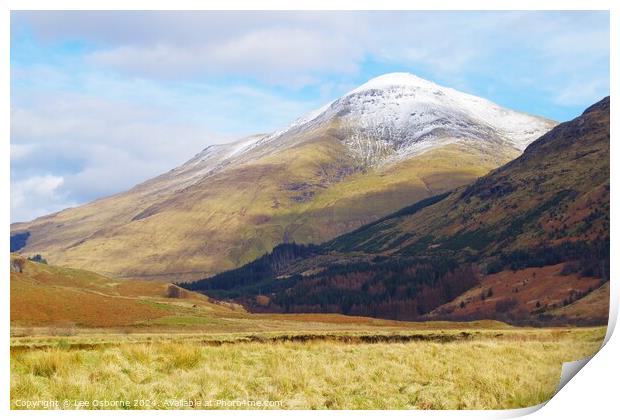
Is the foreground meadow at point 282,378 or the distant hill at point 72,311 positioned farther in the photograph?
the distant hill at point 72,311

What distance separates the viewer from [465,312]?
597ft

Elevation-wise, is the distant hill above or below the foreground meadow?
above

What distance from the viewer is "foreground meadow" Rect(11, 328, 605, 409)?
24.2m

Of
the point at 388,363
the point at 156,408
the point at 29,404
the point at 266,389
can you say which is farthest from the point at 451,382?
the point at 29,404

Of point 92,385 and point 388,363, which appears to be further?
point 388,363

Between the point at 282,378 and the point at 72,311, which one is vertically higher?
the point at 72,311

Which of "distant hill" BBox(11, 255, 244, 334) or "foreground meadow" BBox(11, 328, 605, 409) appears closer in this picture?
"foreground meadow" BBox(11, 328, 605, 409)

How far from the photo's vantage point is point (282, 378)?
85.9ft

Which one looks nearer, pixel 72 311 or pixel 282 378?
pixel 282 378

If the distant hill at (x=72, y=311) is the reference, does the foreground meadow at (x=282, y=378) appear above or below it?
below

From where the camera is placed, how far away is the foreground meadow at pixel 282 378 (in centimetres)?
2423
